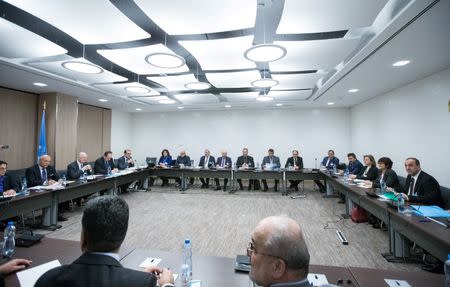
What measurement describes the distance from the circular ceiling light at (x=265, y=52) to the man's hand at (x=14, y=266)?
110 inches

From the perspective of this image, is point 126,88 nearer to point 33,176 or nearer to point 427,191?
point 33,176

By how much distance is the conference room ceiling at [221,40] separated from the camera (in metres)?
2.39

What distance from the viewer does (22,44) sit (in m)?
3.17

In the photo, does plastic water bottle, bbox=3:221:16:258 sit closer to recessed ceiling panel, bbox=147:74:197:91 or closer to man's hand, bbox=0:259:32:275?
man's hand, bbox=0:259:32:275

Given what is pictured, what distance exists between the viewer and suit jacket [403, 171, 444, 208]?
294cm

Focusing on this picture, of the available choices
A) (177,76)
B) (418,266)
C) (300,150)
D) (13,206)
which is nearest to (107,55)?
(177,76)

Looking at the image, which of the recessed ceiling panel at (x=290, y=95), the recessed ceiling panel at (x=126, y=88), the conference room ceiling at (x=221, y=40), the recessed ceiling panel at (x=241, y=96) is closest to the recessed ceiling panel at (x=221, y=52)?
the conference room ceiling at (x=221, y=40)

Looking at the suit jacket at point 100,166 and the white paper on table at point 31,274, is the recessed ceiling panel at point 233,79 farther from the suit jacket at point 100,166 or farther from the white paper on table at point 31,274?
the white paper on table at point 31,274

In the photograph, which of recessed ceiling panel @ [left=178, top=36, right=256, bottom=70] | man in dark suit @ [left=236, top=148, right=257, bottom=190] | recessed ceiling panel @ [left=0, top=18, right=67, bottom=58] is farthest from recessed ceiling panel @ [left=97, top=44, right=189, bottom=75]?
man in dark suit @ [left=236, top=148, right=257, bottom=190]

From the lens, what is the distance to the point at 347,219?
4.29 meters

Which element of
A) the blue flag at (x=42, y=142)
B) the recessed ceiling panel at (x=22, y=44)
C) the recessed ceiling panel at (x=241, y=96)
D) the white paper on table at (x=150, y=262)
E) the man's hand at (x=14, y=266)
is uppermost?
the recessed ceiling panel at (x=241, y=96)

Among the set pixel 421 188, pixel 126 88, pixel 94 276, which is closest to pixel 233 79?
pixel 126 88

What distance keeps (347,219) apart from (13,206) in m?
5.44

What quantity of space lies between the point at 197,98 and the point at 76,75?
3.18 metres
